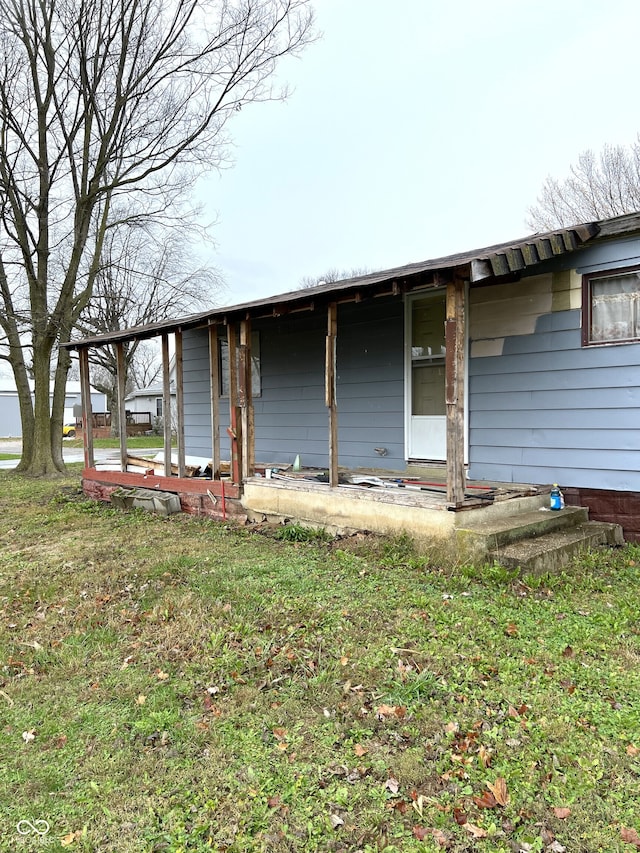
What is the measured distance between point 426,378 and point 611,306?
84.9 inches

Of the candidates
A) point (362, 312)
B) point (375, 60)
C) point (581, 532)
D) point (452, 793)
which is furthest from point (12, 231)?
point (452, 793)

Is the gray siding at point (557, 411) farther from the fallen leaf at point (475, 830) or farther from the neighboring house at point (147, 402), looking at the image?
the neighboring house at point (147, 402)

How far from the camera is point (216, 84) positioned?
13.1 meters

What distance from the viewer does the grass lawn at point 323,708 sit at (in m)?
2.01

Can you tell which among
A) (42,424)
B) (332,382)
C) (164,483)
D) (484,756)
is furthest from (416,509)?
(42,424)

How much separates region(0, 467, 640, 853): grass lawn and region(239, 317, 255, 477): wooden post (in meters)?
2.21

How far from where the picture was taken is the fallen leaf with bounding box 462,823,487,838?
76.1 inches

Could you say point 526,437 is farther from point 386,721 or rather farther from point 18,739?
point 18,739

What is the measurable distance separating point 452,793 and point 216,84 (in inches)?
582

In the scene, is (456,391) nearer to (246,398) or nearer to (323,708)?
(323,708)

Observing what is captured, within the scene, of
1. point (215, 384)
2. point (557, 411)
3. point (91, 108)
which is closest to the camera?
point (557, 411)

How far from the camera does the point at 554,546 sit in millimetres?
4621

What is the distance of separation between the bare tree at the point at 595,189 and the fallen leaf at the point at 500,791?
74.0 ft

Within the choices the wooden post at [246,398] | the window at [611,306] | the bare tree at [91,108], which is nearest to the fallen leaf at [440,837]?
the window at [611,306]
